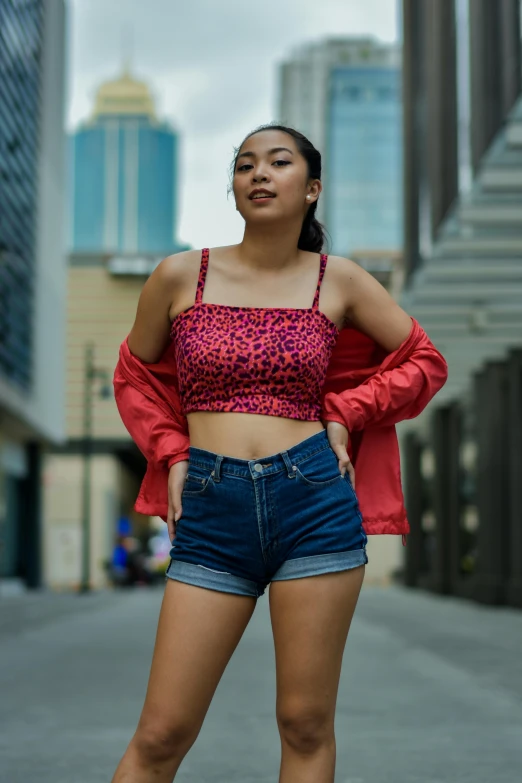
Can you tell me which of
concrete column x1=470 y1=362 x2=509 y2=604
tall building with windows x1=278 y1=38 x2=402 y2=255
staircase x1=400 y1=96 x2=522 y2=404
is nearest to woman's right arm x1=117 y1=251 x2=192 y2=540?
staircase x1=400 y1=96 x2=522 y2=404

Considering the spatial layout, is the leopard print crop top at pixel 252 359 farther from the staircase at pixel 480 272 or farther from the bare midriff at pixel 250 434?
the staircase at pixel 480 272

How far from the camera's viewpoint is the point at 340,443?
Answer: 10.1ft

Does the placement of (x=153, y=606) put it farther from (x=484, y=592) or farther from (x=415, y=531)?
(x=415, y=531)

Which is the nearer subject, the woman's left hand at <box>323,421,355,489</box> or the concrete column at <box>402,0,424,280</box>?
the woman's left hand at <box>323,421,355,489</box>

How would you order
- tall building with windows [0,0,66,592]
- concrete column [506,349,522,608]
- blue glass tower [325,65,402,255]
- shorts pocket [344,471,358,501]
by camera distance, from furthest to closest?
blue glass tower [325,65,402,255] → tall building with windows [0,0,66,592] → concrete column [506,349,522,608] → shorts pocket [344,471,358,501]

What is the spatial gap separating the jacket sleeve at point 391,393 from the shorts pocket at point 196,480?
0.33 m

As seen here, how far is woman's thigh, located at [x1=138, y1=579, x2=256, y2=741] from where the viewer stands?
9.35 ft

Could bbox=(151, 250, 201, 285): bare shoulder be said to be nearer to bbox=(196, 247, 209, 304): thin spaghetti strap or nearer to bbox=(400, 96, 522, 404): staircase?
bbox=(196, 247, 209, 304): thin spaghetti strap

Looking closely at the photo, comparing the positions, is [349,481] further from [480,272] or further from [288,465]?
[480,272]

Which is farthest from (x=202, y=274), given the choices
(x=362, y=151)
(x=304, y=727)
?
(x=362, y=151)

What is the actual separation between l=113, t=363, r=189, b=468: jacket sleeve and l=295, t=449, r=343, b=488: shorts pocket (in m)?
0.31

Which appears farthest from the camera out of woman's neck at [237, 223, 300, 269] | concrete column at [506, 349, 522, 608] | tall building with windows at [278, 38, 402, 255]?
tall building with windows at [278, 38, 402, 255]

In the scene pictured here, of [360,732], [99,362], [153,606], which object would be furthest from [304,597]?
[99,362]

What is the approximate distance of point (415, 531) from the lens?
31.3 meters
